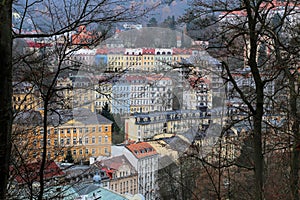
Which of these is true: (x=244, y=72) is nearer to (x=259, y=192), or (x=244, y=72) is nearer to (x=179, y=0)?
(x=179, y=0)

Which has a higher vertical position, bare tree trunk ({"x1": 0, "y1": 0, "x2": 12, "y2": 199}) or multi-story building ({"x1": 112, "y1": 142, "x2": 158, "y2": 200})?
bare tree trunk ({"x1": 0, "y1": 0, "x2": 12, "y2": 199})

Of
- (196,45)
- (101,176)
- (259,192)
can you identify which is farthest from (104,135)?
(101,176)

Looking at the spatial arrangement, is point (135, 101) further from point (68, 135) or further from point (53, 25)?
point (53, 25)

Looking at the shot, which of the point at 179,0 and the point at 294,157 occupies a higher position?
the point at 179,0

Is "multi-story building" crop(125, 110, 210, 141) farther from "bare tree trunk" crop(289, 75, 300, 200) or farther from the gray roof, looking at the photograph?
"bare tree trunk" crop(289, 75, 300, 200)

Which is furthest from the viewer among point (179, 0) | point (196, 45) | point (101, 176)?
point (101, 176)

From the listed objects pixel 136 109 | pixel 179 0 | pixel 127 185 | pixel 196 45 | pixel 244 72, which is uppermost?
pixel 179 0

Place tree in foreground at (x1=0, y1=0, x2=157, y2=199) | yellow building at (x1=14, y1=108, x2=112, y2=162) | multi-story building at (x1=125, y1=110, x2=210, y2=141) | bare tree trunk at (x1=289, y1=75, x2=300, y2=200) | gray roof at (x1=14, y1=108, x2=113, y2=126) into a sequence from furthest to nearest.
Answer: multi-story building at (x1=125, y1=110, x2=210, y2=141) < yellow building at (x1=14, y1=108, x2=112, y2=162) < gray roof at (x1=14, y1=108, x2=113, y2=126) < bare tree trunk at (x1=289, y1=75, x2=300, y2=200) < tree in foreground at (x1=0, y1=0, x2=157, y2=199)

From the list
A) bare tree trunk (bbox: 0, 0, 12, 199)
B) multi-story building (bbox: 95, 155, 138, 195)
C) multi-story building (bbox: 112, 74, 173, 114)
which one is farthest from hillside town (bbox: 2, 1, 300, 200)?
bare tree trunk (bbox: 0, 0, 12, 199)

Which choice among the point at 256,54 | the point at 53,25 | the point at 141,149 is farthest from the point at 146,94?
the point at 53,25
